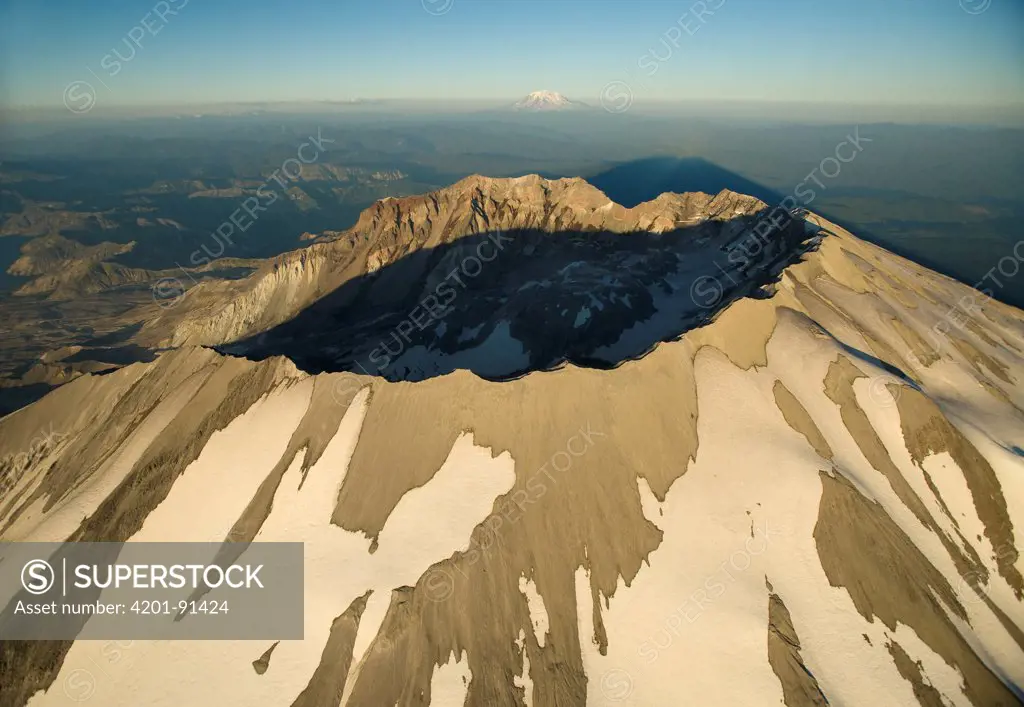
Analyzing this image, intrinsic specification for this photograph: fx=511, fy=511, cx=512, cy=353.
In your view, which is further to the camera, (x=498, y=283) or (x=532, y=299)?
(x=498, y=283)

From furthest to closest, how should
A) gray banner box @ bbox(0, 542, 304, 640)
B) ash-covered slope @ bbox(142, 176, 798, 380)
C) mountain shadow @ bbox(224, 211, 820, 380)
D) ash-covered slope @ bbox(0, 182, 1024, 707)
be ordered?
1. ash-covered slope @ bbox(142, 176, 798, 380)
2. mountain shadow @ bbox(224, 211, 820, 380)
3. gray banner box @ bbox(0, 542, 304, 640)
4. ash-covered slope @ bbox(0, 182, 1024, 707)

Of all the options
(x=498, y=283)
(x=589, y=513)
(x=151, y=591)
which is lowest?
(x=498, y=283)

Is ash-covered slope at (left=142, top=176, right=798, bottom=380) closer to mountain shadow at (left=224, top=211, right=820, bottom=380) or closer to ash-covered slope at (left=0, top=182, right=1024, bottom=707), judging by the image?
mountain shadow at (left=224, top=211, right=820, bottom=380)

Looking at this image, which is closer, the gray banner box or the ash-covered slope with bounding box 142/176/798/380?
the gray banner box

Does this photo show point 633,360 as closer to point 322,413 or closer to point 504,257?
point 322,413

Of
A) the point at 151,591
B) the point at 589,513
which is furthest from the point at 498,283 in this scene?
the point at 151,591

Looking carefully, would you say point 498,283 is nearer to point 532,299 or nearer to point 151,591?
point 532,299

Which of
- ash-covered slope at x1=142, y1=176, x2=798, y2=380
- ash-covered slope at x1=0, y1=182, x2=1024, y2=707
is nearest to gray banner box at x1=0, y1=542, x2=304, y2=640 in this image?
ash-covered slope at x1=0, y1=182, x2=1024, y2=707
